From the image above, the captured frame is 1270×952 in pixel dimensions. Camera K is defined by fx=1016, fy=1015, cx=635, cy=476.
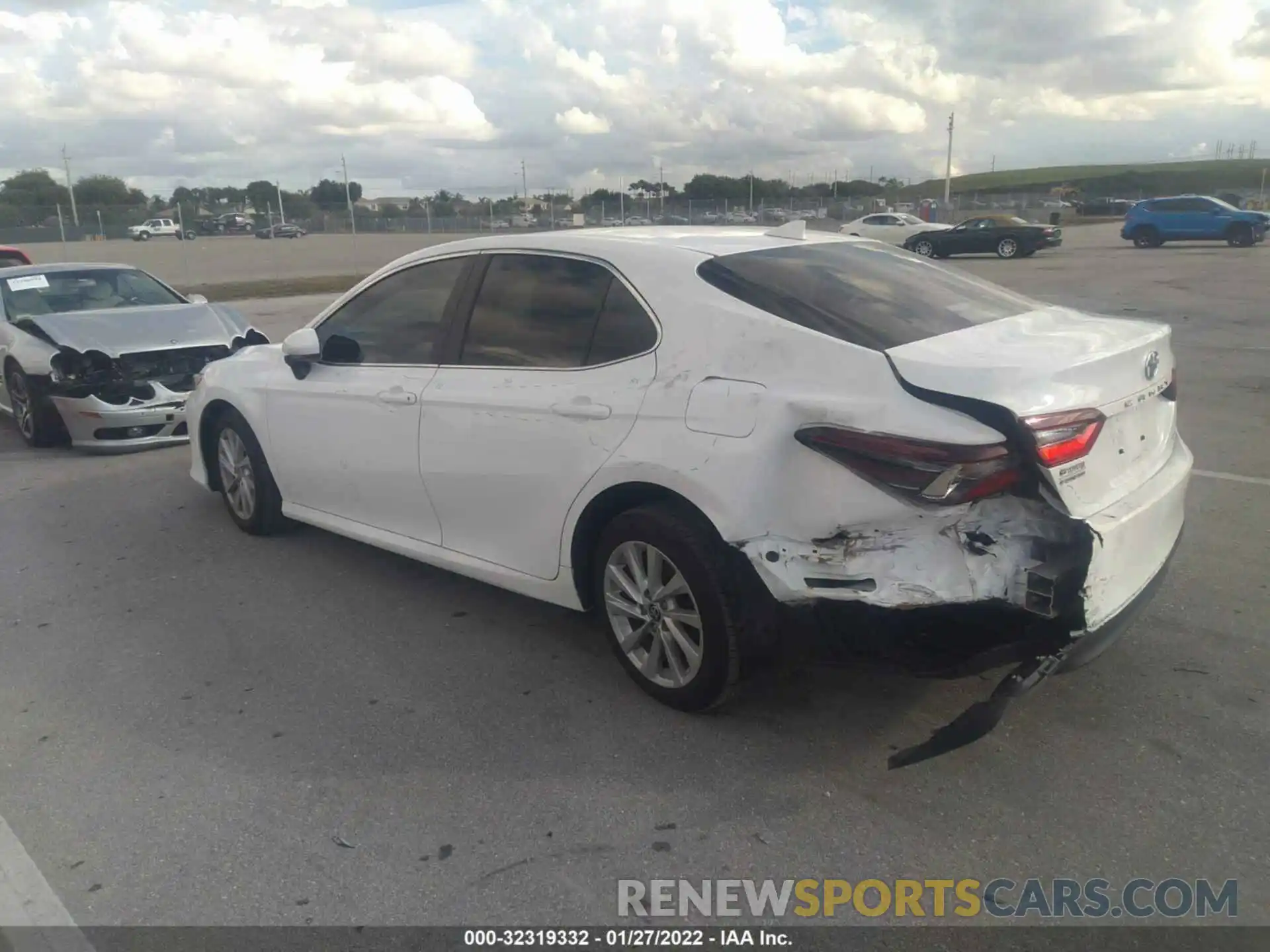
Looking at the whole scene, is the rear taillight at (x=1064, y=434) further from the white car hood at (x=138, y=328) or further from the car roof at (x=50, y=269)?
the car roof at (x=50, y=269)

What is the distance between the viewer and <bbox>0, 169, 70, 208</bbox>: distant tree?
68500 mm

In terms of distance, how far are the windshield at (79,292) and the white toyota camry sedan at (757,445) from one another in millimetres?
5573

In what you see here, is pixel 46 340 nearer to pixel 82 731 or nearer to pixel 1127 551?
pixel 82 731

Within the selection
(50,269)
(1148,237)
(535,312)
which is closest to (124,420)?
(50,269)

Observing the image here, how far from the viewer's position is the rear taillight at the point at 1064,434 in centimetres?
292

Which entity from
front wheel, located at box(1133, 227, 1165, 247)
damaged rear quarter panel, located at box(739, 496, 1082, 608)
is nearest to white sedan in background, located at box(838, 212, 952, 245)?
front wheel, located at box(1133, 227, 1165, 247)

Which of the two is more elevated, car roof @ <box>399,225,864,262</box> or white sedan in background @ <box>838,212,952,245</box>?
car roof @ <box>399,225,864,262</box>

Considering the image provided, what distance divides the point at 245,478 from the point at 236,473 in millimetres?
115

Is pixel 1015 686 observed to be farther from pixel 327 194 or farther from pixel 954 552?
pixel 327 194

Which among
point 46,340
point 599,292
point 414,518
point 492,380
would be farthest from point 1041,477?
point 46,340

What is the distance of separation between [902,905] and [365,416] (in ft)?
10.3

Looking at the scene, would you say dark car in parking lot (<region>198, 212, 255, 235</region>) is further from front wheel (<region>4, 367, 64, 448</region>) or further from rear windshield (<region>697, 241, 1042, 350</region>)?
rear windshield (<region>697, 241, 1042, 350</region>)

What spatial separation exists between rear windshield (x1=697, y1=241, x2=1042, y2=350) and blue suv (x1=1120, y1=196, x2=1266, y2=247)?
31.0 metres

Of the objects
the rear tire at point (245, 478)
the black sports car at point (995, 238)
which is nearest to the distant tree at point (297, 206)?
the black sports car at point (995, 238)
